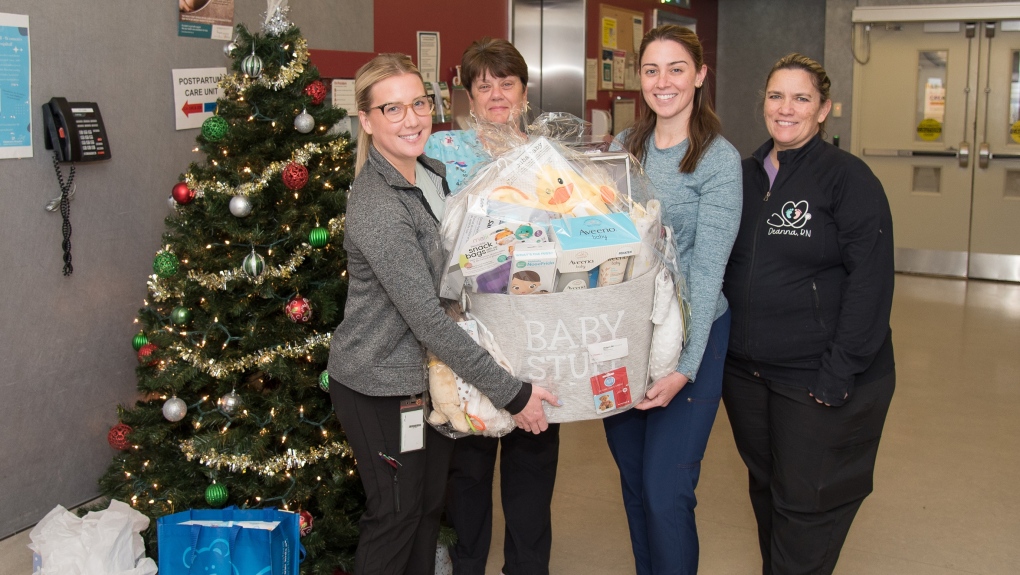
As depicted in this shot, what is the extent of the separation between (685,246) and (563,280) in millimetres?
469

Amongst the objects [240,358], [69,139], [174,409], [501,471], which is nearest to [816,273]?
[501,471]

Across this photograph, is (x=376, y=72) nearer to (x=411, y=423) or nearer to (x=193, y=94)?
(x=411, y=423)

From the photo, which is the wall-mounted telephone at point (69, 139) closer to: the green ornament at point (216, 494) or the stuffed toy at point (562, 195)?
the green ornament at point (216, 494)

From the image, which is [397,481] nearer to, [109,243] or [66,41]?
[109,243]

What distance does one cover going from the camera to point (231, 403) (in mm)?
2645

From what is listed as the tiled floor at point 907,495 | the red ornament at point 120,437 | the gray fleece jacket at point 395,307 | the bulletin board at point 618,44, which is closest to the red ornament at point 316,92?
the gray fleece jacket at point 395,307

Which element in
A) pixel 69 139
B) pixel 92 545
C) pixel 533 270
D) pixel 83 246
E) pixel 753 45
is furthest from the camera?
pixel 753 45

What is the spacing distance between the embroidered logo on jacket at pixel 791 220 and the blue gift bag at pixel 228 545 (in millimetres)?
1503

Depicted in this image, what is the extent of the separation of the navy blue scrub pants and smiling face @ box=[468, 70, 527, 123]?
2.92 ft

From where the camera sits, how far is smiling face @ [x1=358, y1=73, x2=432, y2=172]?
77.1 inches

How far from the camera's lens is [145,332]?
2.85 metres

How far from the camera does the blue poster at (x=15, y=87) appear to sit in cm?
285

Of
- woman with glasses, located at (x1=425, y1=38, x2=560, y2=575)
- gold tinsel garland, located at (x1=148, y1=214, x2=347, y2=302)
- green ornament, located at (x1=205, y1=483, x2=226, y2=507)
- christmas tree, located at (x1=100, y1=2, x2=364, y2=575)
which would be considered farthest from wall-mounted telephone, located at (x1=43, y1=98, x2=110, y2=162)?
woman with glasses, located at (x1=425, y1=38, x2=560, y2=575)

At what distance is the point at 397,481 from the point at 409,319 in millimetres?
429
